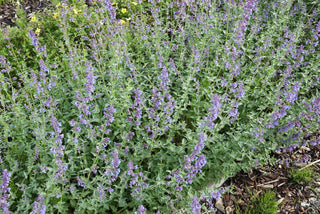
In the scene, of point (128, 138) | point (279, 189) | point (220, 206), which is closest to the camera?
point (128, 138)

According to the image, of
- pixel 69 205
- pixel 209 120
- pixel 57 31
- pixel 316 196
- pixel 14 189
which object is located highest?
pixel 57 31

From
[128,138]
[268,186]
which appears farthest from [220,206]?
[128,138]

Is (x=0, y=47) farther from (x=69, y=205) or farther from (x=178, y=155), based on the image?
(x=178, y=155)

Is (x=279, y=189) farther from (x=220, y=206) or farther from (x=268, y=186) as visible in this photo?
(x=220, y=206)

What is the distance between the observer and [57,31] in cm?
504

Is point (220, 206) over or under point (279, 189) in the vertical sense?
over

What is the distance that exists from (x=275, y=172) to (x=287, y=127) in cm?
80

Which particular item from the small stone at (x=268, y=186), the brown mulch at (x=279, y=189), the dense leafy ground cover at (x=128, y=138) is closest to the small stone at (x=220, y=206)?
the brown mulch at (x=279, y=189)

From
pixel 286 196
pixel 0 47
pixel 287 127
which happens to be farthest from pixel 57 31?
pixel 286 196

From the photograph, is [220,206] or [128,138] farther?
[220,206]

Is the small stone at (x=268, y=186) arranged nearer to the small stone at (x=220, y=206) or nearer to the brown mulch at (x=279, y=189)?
the brown mulch at (x=279, y=189)

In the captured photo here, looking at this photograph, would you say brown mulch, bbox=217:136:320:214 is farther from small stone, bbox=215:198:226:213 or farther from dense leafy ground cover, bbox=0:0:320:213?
dense leafy ground cover, bbox=0:0:320:213

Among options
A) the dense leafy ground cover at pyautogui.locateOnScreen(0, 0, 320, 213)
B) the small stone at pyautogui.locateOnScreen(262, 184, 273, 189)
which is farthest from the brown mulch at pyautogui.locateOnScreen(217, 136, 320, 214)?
the dense leafy ground cover at pyautogui.locateOnScreen(0, 0, 320, 213)

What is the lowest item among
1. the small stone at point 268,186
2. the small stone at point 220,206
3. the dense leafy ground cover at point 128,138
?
the small stone at point 268,186
